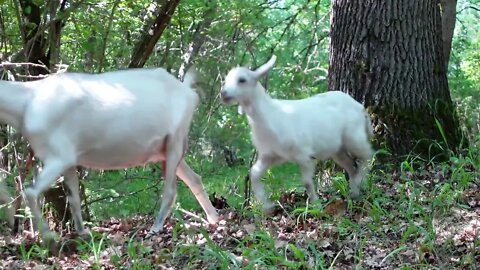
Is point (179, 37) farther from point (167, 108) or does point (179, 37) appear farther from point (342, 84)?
point (167, 108)

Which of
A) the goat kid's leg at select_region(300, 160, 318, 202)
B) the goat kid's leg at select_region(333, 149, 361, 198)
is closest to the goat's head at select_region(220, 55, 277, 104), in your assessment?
the goat kid's leg at select_region(300, 160, 318, 202)

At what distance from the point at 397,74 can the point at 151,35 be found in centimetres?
264

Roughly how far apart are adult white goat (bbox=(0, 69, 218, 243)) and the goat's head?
10.5 inches

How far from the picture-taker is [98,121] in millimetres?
5117

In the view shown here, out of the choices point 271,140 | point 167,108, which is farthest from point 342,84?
point 167,108

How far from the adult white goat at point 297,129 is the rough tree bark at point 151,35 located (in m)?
2.37

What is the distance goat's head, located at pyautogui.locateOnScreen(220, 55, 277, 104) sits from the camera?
18.5ft

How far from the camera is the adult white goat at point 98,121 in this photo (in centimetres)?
498

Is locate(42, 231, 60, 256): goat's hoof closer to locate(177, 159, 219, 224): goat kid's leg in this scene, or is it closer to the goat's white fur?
the goat's white fur

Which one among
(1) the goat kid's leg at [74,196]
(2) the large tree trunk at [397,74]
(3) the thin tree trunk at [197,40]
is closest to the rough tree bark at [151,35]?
(3) the thin tree trunk at [197,40]

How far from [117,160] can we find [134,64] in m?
2.76

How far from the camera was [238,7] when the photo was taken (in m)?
9.96

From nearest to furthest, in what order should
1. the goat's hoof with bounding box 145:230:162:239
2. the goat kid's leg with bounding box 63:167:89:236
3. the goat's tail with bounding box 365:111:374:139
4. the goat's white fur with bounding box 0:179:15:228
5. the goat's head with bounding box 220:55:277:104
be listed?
1. the goat's hoof with bounding box 145:230:162:239
2. the goat kid's leg with bounding box 63:167:89:236
3. the goat's head with bounding box 220:55:277:104
4. the goat's white fur with bounding box 0:179:15:228
5. the goat's tail with bounding box 365:111:374:139

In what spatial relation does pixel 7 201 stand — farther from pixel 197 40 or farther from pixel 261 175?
pixel 197 40
